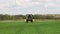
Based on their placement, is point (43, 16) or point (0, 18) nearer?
point (0, 18)

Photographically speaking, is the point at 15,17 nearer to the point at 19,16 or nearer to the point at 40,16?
the point at 19,16

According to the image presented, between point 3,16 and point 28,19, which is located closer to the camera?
point 28,19

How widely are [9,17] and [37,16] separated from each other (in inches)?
293

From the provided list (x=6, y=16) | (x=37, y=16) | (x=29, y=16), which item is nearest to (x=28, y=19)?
(x=29, y=16)

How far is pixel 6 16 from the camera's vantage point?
55.8 metres

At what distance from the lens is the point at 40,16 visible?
2159 inches

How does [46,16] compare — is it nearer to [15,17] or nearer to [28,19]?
[15,17]

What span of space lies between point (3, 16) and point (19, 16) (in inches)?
166

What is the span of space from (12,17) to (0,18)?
3.14 m

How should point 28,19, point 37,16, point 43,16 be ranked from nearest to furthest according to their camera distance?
point 28,19 < point 37,16 < point 43,16

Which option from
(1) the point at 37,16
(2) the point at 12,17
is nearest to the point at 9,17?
(2) the point at 12,17

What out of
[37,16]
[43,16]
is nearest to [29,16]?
[37,16]

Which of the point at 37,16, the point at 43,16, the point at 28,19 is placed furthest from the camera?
the point at 43,16

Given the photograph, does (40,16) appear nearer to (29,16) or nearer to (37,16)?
(37,16)
